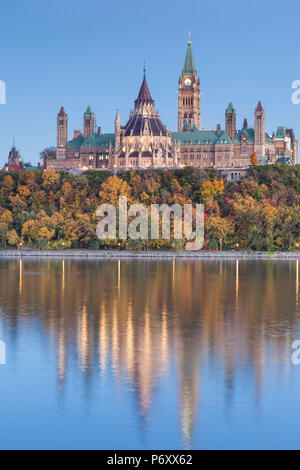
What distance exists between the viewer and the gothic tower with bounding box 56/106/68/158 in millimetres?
181750

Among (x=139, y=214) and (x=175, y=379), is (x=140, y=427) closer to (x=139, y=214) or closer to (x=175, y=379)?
(x=175, y=379)

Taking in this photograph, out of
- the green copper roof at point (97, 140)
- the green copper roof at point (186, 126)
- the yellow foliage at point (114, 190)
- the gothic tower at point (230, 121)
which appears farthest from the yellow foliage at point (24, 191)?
the green copper roof at point (186, 126)

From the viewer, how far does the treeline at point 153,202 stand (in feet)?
359

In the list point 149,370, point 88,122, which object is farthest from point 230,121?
point 149,370

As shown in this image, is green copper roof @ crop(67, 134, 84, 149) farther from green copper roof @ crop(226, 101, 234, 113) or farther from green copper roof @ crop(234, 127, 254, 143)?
green copper roof @ crop(234, 127, 254, 143)

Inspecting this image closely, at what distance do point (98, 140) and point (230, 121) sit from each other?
95.6 ft

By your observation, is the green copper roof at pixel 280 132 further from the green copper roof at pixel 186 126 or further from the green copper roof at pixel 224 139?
the green copper roof at pixel 224 139

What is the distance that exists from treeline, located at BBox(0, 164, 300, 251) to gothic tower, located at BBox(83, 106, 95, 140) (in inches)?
1757

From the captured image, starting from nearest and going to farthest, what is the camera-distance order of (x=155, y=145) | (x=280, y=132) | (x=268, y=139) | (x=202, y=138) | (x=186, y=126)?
(x=155, y=145)
(x=202, y=138)
(x=268, y=139)
(x=186, y=126)
(x=280, y=132)

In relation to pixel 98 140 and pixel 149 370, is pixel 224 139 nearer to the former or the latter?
pixel 98 140

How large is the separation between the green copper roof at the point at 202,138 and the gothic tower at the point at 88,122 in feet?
64.2

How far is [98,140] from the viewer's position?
177 m

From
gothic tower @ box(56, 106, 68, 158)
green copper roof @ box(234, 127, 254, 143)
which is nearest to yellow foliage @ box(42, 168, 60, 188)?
gothic tower @ box(56, 106, 68, 158)

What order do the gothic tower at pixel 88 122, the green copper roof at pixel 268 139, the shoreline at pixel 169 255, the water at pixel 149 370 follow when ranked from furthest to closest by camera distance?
the gothic tower at pixel 88 122 < the green copper roof at pixel 268 139 < the shoreline at pixel 169 255 < the water at pixel 149 370
